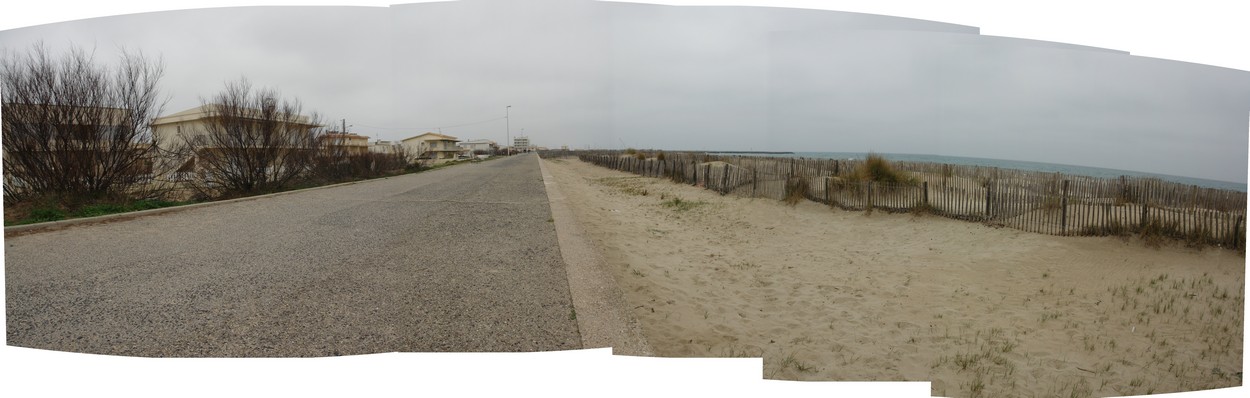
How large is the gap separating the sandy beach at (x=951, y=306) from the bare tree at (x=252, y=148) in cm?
799

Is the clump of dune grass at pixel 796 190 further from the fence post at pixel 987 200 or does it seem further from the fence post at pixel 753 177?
the fence post at pixel 987 200

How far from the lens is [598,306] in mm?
3438

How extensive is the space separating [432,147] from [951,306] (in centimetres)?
5546

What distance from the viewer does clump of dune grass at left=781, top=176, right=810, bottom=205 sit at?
1317cm

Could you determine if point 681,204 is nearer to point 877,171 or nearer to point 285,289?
point 877,171

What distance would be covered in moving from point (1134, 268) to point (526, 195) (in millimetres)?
11234

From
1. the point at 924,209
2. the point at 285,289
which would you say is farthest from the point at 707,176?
the point at 285,289

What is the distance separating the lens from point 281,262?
4816mm

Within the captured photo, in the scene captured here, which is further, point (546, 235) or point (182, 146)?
point (182, 146)

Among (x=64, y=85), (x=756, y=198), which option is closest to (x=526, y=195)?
(x=756, y=198)

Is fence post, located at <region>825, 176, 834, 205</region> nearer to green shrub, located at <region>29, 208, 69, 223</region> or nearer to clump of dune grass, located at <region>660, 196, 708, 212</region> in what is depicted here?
clump of dune grass, located at <region>660, 196, 708, 212</region>

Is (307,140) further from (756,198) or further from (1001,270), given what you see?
(1001,270)

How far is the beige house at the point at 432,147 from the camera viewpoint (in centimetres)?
3599

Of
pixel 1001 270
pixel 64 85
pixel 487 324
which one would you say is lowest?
pixel 1001 270
